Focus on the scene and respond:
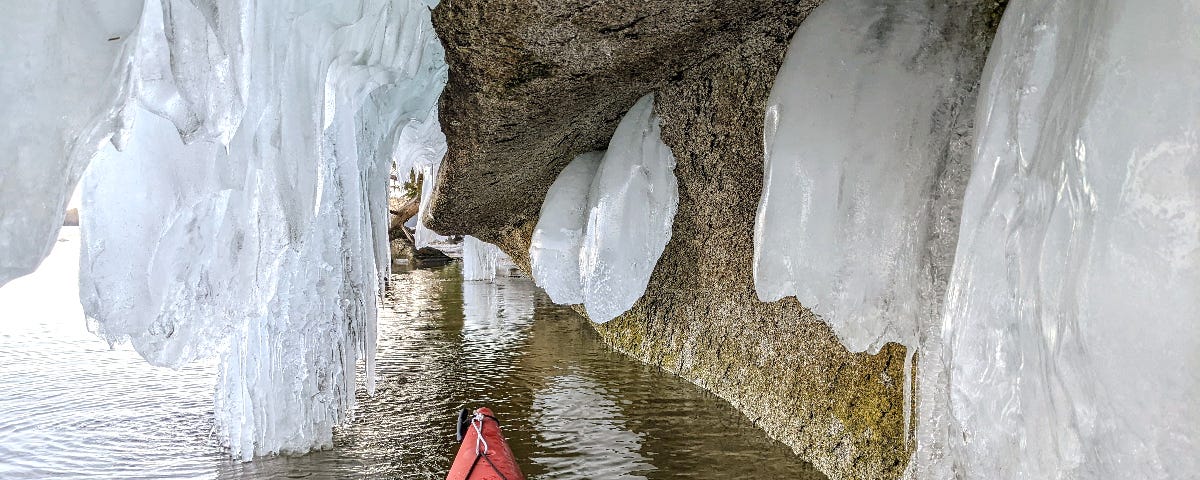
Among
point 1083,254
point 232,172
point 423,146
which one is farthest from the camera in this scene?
point 423,146

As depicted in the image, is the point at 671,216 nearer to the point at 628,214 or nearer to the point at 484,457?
the point at 628,214

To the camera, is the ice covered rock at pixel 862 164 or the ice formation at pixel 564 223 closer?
the ice covered rock at pixel 862 164

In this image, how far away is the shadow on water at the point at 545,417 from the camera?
4512 mm

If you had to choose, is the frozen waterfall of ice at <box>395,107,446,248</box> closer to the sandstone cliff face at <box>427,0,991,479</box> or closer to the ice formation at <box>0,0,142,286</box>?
the sandstone cliff face at <box>427,0,991,479</box>

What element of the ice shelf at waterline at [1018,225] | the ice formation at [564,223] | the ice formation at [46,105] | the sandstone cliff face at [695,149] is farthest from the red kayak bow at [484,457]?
the ice formation at [564,223]

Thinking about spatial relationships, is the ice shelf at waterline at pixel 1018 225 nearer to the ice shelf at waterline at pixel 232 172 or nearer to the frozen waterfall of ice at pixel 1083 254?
the frozen waterfall of ice at pixel 1083 254

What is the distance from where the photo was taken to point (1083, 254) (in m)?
1.58

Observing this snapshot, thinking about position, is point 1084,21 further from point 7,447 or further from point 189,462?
point 7,447

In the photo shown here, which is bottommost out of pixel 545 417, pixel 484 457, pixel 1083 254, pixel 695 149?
pixel 545 417

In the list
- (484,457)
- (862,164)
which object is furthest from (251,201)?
(862,164)

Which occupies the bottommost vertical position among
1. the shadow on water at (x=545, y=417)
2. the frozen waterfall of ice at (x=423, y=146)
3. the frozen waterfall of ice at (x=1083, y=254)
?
the shadow on water at (x=545, y=417)

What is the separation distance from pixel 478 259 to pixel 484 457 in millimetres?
12144

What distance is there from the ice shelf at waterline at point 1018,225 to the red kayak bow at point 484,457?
57.2 inches

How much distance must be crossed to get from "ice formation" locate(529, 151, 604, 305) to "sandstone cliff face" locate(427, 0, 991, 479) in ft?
0.55
